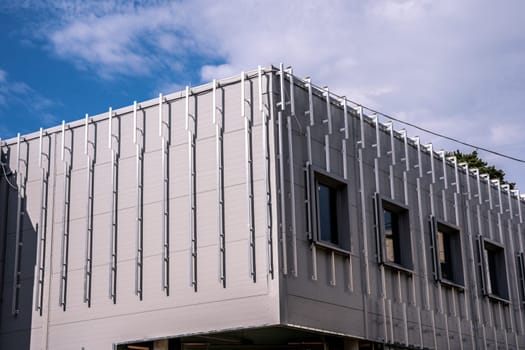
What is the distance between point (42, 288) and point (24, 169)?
3132 millimetres

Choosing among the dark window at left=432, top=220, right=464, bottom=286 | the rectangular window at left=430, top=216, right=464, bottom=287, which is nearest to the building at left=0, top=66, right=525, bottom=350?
the rectangular window at left=430, top=216, right=464, bottom=287

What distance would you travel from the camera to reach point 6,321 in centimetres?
2109

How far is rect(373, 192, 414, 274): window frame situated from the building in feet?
0.16

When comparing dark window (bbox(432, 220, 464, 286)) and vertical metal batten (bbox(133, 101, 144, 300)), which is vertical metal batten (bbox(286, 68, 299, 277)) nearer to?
vertical metal batten (bbox(133, 101, 144, 300))

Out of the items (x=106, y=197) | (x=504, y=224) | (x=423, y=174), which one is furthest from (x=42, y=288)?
(x=504, y=224)

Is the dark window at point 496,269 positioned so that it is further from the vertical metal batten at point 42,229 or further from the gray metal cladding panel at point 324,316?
the vertical metal batten at point 42,229

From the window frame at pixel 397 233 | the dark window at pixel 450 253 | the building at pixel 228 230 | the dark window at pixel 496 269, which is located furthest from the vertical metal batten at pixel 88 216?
the dark window at pixel 496 269

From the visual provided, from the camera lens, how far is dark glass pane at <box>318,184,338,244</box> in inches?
782

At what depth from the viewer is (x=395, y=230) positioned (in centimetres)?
2242

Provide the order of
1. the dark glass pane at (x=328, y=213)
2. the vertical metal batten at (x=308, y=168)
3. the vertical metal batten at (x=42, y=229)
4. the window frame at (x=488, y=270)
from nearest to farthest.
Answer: the vertical metal batten at (x=308, y=168) → the dark glass pane at (x=328, y=213) → the vertical metal batten at (x=42, y=229) → the window frame at (x=488, y=270)

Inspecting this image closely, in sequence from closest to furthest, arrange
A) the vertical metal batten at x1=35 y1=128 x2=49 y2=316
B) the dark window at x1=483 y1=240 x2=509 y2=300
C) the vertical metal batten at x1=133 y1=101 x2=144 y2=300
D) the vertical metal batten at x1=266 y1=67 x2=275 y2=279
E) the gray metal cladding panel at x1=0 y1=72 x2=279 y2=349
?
the vertical metal batten at x1=266 y1=67 x2=275 y2=279 → the gray metal cladding panel at x1=0 y1=72 x2=279 y2=349 → the vertical metal batten at x1=133 y1=101 x2=144 y2=300 → the vertical metal batten at x1=35 y1=128 x2=49 y2=316 → the dark window at x1=483 y1=240 x2=509 y2=300

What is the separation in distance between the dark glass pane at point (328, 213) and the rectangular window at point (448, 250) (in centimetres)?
386

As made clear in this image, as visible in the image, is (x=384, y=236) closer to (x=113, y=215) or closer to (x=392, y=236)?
(x=392, y=236)

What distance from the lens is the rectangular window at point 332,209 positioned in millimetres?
19703
